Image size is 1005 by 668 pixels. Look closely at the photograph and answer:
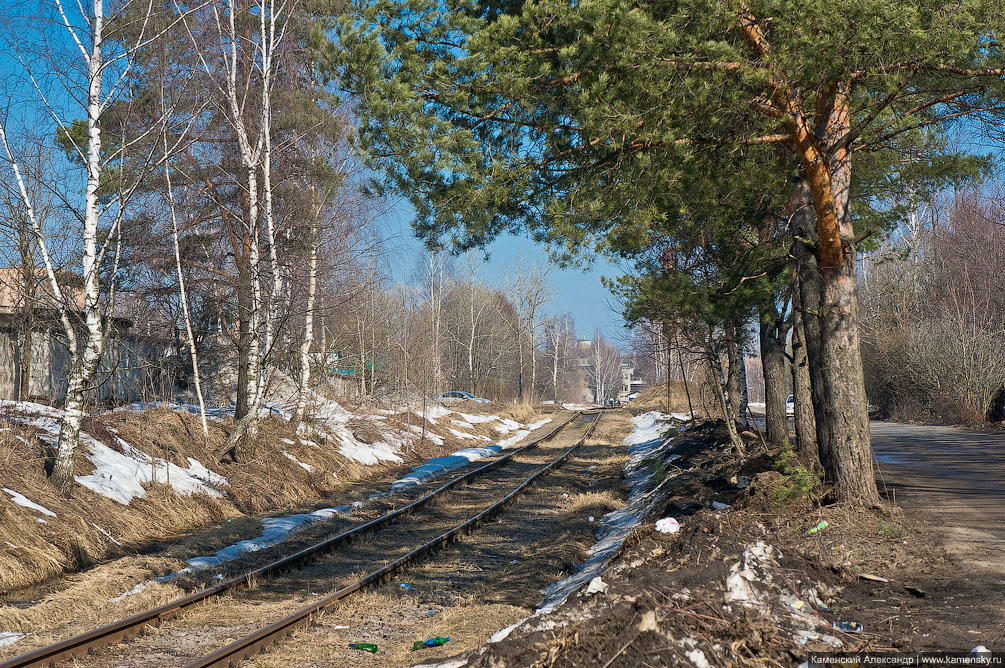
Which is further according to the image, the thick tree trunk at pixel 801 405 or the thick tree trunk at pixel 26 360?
the thick tree trunk at pixel 26 360

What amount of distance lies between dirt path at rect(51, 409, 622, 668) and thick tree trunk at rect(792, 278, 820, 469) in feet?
12.9

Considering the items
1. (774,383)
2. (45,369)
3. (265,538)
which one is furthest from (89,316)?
(774,383)

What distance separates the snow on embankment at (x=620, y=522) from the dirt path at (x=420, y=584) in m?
0.26

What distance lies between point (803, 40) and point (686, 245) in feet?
24.2

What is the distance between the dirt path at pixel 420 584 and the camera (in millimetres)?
6633

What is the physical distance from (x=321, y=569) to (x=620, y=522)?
5.34 meters

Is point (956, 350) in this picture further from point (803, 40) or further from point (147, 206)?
point (147, 206)

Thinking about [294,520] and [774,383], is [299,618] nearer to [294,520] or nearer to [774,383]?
[294,520]

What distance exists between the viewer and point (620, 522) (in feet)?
40.1

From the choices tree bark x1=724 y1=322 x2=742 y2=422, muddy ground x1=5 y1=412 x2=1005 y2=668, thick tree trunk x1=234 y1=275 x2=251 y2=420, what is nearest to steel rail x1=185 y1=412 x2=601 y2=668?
muddy ground x1=5 y1=412 x2=1005 y2=668

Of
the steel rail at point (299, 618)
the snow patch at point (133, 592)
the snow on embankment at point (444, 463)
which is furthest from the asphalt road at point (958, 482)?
the snow on embankment at point (444, 463)

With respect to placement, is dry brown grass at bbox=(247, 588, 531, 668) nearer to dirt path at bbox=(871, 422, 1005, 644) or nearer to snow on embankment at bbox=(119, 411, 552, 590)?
snow on embankment at bbox=(119, 411, 552, 590)

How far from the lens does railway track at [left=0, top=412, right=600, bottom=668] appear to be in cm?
608

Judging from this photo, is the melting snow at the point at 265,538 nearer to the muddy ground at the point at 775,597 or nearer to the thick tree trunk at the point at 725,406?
the muddy ground at the point at 775,597
